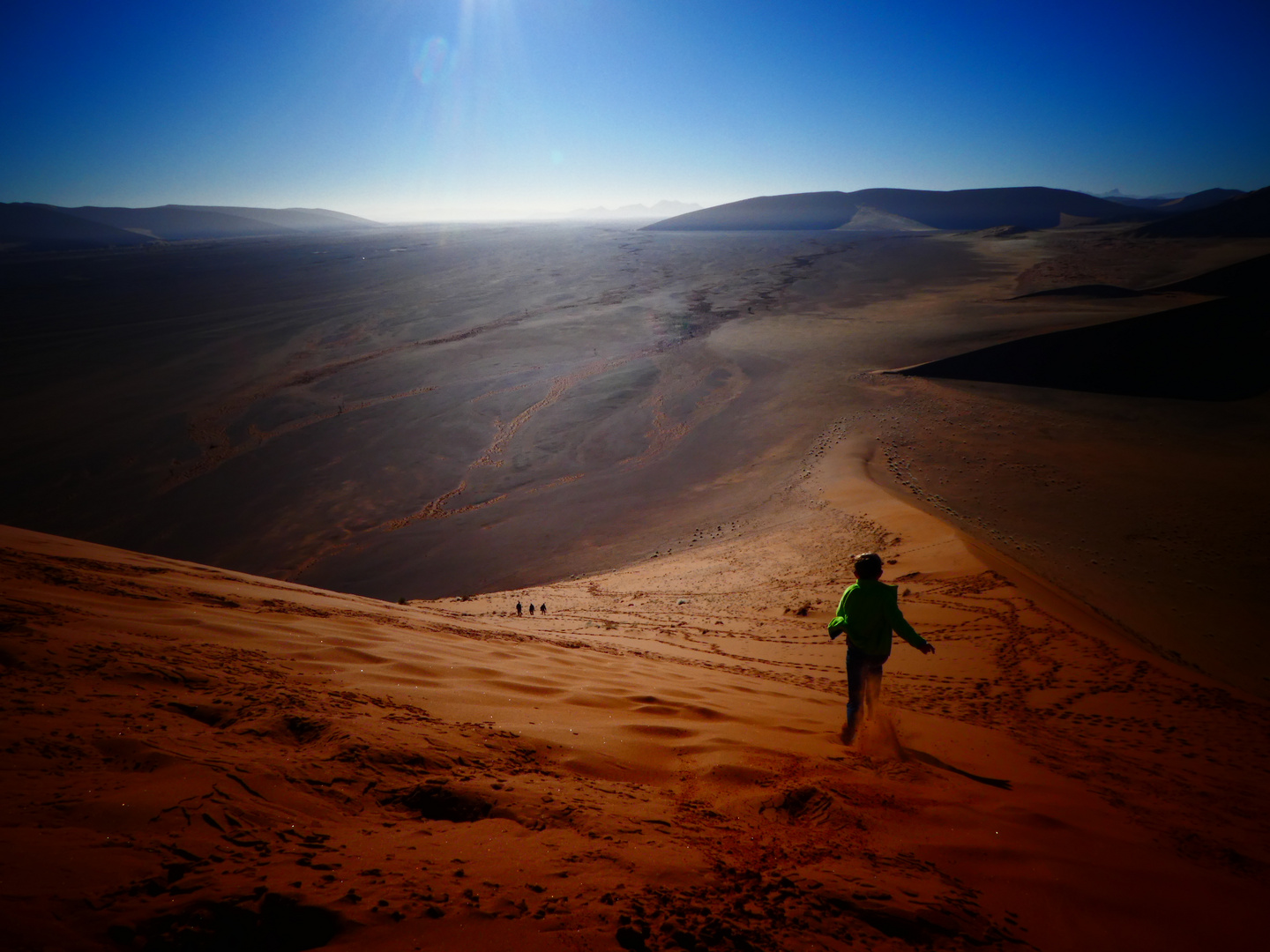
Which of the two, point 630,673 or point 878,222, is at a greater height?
point 878,222

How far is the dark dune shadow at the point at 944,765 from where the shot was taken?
3487 mm

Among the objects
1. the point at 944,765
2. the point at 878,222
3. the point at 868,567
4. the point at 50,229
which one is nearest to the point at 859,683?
the point at 944,765

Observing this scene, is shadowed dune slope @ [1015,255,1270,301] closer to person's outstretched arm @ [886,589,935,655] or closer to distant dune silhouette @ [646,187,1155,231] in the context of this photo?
person's outstretched arm @ [886,589,935,655]

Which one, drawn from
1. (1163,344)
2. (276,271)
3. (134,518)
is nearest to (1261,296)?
(1163,344)

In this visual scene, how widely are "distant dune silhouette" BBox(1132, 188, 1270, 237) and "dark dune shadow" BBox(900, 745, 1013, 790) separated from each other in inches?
2559

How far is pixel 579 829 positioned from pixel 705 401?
2100 cm

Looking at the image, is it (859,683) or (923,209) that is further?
(923,209)

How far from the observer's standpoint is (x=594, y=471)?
59.4 feet

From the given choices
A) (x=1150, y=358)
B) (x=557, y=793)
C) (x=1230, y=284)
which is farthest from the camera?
(x=1230, y=284)

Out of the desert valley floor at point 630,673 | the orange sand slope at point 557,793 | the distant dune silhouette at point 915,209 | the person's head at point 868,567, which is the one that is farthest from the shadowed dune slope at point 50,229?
the person's head at point 868,567

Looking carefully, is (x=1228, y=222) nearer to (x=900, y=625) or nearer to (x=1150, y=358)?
(x=1150, y=358)

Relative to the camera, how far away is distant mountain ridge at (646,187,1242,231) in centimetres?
11094

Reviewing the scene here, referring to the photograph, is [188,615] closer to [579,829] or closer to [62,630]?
[62,630]

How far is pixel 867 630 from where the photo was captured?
3.93 m
